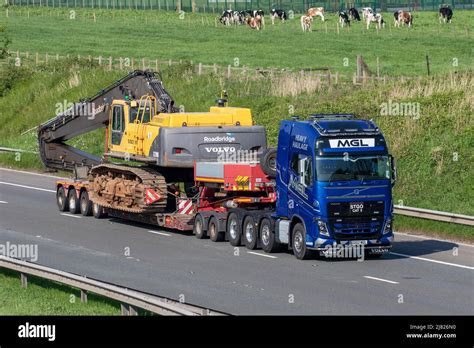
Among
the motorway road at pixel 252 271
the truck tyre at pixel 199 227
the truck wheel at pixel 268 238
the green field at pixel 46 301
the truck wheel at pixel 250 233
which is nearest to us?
the green field at pixel 46 301

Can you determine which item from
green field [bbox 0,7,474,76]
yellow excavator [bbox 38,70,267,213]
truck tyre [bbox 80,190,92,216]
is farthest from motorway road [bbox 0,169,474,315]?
green field [bbox 0,7,474,76]

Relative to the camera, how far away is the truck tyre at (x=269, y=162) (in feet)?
97.3

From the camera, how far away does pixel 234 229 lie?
1177 inches

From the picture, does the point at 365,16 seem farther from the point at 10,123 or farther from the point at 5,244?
the point at 5,244

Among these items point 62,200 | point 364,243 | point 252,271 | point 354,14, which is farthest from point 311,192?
point 354,14

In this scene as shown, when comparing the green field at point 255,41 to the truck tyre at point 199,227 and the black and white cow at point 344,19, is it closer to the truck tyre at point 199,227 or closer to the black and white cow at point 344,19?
the black and white cow at point 344,19

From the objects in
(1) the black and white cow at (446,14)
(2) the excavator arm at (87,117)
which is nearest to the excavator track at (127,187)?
(2) the excavator arm at (87,117)

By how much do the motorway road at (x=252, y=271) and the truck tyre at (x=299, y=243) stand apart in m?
0.21

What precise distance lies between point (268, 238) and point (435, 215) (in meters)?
4.96

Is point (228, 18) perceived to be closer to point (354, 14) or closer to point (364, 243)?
point (354, 14)

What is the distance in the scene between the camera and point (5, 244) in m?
30.4
